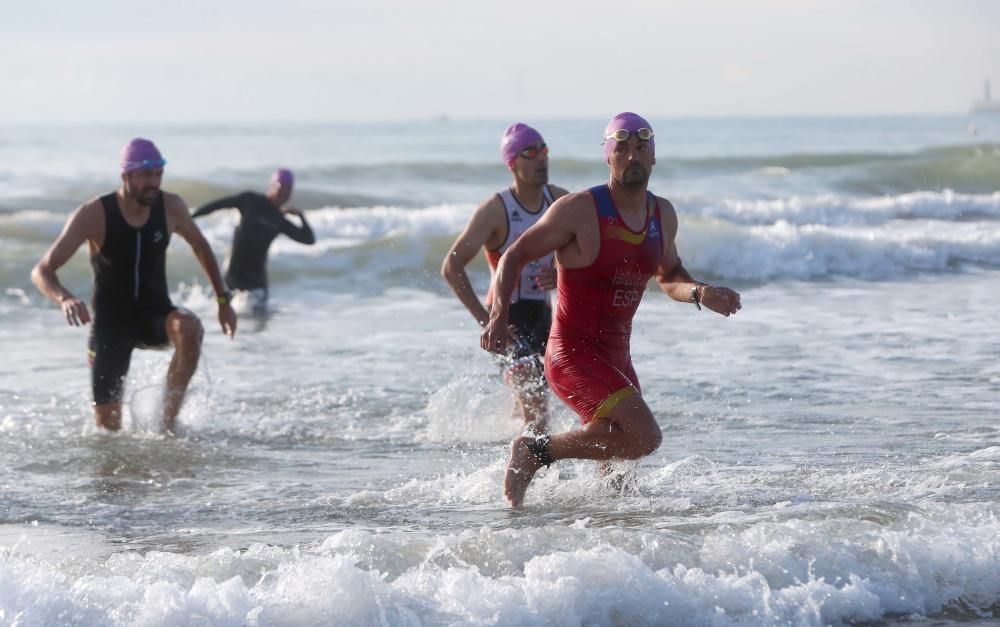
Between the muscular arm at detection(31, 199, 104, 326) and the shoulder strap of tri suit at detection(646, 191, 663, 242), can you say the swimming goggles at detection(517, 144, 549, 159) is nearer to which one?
the shoulder strap of tri suit at detection(646, 191, 663, 242)

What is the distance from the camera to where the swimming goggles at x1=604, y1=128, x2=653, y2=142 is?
555 centimetres

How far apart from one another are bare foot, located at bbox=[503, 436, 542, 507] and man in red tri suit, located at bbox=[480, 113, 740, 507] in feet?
0.04

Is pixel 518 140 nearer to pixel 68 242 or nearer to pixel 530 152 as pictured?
pixel 530 152

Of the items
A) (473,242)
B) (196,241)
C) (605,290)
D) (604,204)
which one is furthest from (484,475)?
(196,241)

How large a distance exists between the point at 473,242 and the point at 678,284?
60.4 inches

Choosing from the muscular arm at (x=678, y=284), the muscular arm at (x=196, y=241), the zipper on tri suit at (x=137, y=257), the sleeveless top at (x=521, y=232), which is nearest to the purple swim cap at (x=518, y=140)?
the sleeveless top at (x=521, y=232)

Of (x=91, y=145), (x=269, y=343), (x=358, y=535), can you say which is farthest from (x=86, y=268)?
(x=91, y=145)

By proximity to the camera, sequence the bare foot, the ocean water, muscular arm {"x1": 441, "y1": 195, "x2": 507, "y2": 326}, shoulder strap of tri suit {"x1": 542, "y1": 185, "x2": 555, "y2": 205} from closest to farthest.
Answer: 1. the ocean water
2. the bare foot
3. muscular arm {"x1": 441, "y1": 195, "x2": 507, "y2": 326}
4. shoulder strap of tri suit {"x1": 542, "y1": 185, "x2": 555, "y2": 205}

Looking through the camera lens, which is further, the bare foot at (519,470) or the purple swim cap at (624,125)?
the bare foot at (519,470)

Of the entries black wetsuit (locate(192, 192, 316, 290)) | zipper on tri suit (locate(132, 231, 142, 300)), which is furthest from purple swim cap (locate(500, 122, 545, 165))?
black wetsuit (locate(192, 192, 316, 290))

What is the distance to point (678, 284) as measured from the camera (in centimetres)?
589

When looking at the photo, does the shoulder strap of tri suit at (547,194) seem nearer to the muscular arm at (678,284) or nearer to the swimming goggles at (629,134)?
the muscular arm at (678,284)

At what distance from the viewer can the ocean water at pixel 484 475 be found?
4.91m

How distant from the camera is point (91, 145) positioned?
196 ft
